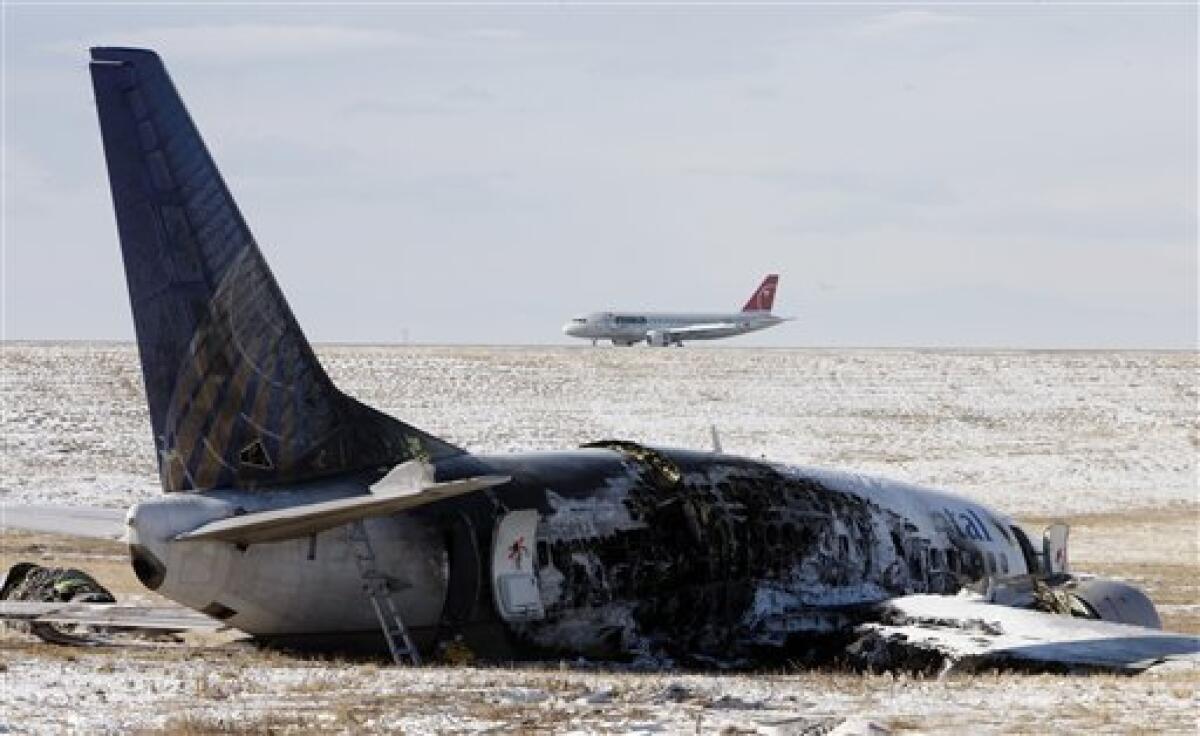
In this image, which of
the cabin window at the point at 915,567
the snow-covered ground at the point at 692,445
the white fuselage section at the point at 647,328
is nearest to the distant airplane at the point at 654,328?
the white fuselage section at the point at 647,328

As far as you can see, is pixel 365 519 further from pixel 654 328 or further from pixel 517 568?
pixel 654 328

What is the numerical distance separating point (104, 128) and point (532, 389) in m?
68.2

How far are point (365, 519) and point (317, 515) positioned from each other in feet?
7.02

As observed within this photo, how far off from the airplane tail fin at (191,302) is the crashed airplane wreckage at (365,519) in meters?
0.02

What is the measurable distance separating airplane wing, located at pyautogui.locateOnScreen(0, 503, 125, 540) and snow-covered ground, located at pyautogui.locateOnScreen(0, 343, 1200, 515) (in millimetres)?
35143

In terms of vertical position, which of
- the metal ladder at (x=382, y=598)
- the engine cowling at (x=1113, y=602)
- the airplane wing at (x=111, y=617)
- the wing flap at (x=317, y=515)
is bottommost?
the engine cowling at (x=1113, y=602)

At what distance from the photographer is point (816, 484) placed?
32.1 m

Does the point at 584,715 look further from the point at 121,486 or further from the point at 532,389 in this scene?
the point at 532,389

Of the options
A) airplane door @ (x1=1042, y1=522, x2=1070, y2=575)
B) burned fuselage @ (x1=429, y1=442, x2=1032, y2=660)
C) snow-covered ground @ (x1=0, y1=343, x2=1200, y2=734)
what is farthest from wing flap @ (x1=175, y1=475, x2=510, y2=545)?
airplane door @ (x1=1042, y1=522, x2=1070, y2=575)

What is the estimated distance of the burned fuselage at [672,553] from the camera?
26.9m

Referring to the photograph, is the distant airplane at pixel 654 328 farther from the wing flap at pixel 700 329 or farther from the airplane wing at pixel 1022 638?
the airplane wing at pixel 1022 638

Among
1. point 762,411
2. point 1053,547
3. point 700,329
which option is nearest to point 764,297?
point 700,329

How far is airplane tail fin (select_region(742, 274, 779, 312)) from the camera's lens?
17725 cm

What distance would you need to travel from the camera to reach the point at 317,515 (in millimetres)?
23359
